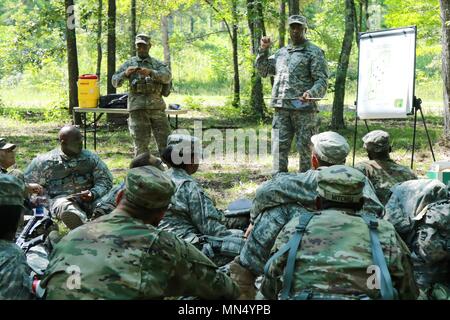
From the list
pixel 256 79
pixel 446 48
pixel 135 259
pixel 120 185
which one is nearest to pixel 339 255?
pixel 135 259

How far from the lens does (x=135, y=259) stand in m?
2.27

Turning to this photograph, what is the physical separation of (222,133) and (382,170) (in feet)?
23.4

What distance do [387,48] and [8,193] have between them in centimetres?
564

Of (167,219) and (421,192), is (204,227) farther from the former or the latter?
→ (421,192)

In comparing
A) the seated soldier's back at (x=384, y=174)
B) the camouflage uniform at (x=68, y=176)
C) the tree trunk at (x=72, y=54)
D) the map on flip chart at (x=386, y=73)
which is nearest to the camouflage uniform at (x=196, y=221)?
the seated soldier's back at (x=384, y=174)

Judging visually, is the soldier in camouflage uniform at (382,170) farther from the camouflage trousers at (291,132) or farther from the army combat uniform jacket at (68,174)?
the army combat uniform jacket at (68,174)

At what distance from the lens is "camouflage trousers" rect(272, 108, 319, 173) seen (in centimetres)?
638

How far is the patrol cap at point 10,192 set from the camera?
267cm

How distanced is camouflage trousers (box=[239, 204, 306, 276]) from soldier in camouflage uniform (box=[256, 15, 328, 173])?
3.08m

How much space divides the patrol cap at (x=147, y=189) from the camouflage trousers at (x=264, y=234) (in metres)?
0.96

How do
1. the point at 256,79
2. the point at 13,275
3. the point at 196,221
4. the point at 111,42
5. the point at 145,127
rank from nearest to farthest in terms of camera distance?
the point at 13,275
the point at 196,221
the point at 145,127
the point at 111,42
the point at 256,79

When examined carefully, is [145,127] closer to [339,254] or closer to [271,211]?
[271,211]

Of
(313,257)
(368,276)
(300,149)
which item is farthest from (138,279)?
(300,149)

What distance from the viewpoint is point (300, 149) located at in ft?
21.1
